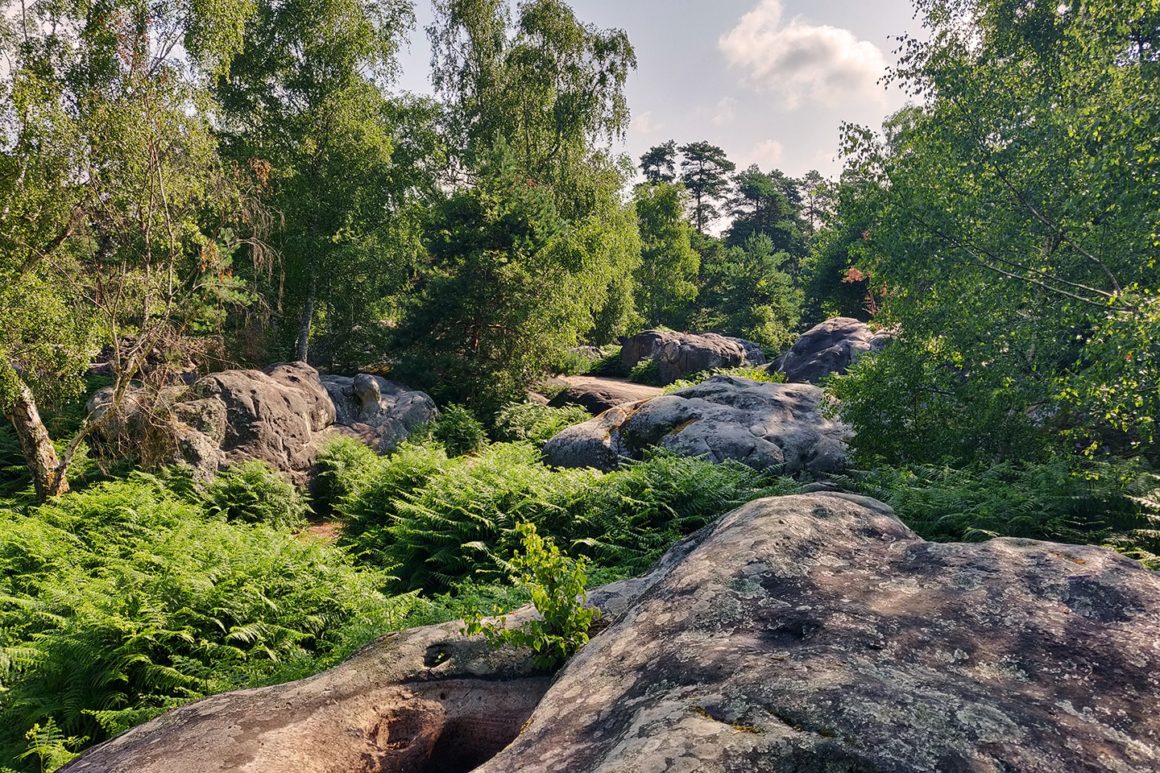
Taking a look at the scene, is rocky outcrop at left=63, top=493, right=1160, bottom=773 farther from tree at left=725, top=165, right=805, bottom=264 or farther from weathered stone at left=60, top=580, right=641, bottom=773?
tree at left=725, top=165, right=805, bottom=264

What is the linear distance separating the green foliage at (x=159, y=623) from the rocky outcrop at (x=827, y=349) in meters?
19.9

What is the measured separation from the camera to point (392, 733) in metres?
3.49

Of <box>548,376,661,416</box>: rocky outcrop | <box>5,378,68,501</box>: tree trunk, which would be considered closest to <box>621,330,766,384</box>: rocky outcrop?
<box>548,376,661,416</box>: rocky outcrop

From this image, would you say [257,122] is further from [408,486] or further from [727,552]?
[727,552]

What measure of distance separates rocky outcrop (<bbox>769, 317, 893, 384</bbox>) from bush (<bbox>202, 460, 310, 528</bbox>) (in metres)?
17.6

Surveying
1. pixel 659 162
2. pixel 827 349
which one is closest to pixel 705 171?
pixel 659 162

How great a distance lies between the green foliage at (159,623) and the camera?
17.9ft

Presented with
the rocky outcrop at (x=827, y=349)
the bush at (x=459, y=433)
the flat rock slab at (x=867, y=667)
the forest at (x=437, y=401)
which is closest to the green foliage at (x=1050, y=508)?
the forest at (x=437, y=401)

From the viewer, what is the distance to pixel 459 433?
18.1 meters

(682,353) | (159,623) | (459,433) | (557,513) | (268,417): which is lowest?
(159,623)

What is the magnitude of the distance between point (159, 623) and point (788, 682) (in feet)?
19.8

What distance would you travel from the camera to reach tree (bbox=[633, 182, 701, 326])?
46.1 meters

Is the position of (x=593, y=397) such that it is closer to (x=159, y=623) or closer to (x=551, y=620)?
(x=159, y=623)

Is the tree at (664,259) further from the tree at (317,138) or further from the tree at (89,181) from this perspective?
the tree at (89,181)
